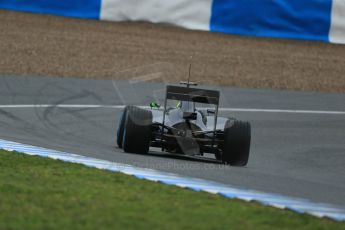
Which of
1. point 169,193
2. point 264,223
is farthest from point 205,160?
point 264,223

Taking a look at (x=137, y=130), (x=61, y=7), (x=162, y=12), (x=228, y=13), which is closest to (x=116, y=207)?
(x=137, y=130)

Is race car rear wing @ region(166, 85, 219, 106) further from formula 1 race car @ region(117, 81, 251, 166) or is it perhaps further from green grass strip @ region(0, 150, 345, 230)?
green grass strip @ region(0, 150, 345, 230)

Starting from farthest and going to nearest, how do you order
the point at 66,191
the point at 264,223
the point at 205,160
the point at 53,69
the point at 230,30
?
1. the point at 230,30
2. the point at 53,69
3. the point at 205,160
4. the point at 66,191
5. the point at 264,223

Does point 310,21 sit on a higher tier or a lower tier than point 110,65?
higher

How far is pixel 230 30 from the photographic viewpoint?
64.3 feet

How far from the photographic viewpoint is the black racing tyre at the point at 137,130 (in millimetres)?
9227

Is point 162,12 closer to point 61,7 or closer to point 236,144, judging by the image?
point 61,7

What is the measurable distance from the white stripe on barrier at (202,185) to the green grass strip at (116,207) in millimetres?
170

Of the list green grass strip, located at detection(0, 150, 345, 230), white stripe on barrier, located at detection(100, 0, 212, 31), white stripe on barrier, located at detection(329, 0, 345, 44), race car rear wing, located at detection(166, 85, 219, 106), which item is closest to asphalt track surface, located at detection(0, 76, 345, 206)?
race car rear wing, located at detection(166, 85, 219, 106)

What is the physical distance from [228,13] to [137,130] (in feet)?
33.7

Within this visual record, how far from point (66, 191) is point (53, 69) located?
31.2 ft

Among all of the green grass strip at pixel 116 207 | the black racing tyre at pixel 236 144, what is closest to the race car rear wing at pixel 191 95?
the black racing tyre at pixel 236 144

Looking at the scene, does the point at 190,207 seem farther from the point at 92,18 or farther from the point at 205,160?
the point at 92,18

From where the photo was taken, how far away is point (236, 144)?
9.23m
